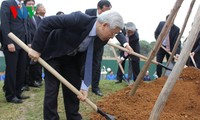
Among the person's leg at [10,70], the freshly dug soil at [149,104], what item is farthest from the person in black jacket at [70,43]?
the person's leg at [10,70]

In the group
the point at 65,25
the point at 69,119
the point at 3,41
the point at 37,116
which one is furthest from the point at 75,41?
the point at 3,41

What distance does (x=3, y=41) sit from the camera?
525cm

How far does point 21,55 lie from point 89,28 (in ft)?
7.95

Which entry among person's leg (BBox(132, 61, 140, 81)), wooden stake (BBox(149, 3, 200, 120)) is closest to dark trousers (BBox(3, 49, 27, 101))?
wooden stake (BBox(149, 3, 200, 120))

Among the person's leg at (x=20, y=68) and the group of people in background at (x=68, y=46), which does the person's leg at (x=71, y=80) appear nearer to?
the group of people in background at (x=68, y=46)

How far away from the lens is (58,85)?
3.95 metres

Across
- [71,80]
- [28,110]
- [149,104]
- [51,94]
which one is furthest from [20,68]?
[149,104]

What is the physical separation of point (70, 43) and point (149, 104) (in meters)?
1.87

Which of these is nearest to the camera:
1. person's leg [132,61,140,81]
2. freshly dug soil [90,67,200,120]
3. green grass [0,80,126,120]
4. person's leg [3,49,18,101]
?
freshly dug soil [90,67,200,120]

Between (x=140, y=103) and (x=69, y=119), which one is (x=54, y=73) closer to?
(x=69, y=119)

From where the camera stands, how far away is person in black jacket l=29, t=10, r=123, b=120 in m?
3.36

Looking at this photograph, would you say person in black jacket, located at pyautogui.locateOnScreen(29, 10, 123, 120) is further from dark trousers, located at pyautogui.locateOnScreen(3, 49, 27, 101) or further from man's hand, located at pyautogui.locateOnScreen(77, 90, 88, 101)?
dark trousers, located at pyautogui.locateOnScreen(3, 49, 27, 101)

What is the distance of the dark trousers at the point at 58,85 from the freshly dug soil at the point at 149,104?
0.39 meters

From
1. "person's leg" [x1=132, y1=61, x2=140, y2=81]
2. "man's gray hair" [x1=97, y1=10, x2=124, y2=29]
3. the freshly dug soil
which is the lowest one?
"person's leg" [x1=132, y1=61, x2=140, y2=81]
